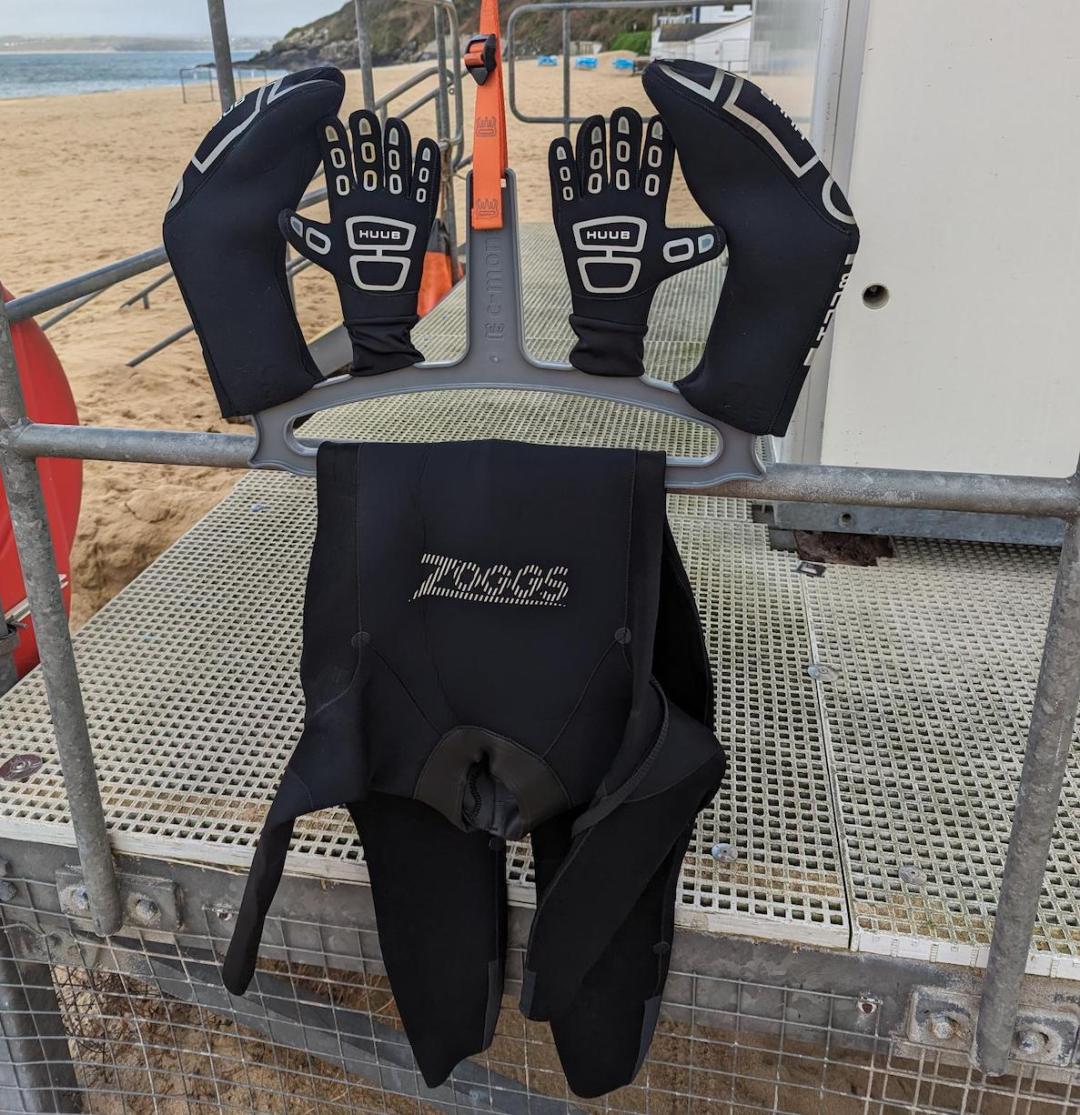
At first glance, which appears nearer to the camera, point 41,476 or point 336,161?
point 336,161

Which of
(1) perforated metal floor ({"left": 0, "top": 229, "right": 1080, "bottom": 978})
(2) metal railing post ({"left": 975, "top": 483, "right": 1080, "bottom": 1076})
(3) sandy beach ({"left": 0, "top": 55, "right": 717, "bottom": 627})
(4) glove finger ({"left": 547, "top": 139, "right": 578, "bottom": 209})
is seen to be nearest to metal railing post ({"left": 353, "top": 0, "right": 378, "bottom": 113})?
(3) sandy beach ({"left": 0, "top": 55, "right": 717, "bottom": 627})

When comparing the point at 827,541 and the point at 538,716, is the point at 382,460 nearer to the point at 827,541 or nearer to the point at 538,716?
the point at 538,716

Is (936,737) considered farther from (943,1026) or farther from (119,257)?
(119,257)

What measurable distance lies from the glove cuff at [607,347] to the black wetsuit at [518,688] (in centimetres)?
14

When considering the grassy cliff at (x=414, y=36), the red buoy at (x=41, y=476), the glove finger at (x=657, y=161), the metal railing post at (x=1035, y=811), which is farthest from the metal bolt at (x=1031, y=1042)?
the grassy cliff at (x=414, y=36)

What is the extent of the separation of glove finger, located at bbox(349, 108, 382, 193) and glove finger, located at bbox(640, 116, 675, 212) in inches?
10.7

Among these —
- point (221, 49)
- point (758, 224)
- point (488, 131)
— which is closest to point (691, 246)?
point (758, 224)

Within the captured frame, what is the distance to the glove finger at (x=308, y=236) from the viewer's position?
105 cm

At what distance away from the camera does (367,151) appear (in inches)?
39.9

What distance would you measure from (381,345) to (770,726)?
98cm

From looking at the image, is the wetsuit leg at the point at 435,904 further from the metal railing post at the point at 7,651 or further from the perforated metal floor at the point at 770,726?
the metal railing post at the point at 7,651

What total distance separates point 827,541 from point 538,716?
1252 mm

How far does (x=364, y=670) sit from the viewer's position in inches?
49.0

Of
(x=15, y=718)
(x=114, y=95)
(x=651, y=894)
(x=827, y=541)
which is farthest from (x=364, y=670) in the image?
(x=114, y=95)
